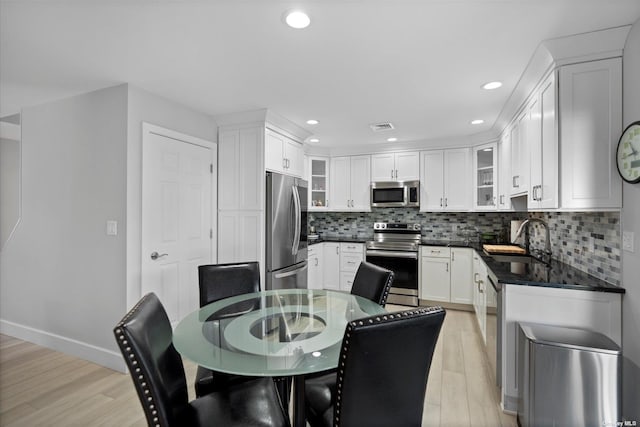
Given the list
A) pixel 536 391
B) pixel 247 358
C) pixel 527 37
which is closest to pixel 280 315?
pixel 247 358

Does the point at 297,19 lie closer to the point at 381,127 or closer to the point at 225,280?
the point at 225,280

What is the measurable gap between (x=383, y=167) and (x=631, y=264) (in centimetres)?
321

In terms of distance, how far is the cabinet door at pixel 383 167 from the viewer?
4551 millimetres

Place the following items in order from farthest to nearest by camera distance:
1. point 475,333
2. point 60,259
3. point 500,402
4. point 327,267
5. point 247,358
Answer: point 327,267, point 475,333, point 60,259, point 500,402, point 247,358

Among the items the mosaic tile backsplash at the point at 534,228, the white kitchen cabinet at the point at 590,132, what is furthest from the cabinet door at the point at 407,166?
the white kitchen cabinet at the point at 590,132

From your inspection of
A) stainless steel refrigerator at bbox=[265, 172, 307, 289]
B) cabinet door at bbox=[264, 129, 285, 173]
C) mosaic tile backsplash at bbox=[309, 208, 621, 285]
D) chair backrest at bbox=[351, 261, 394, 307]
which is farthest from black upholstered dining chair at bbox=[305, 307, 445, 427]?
cabinet door at bbox=[264, 129, 285, 173]

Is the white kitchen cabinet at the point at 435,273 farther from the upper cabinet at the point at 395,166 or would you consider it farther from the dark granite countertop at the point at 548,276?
the dark granite countertop at the point at 548,276

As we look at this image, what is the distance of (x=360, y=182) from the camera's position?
4.74 m

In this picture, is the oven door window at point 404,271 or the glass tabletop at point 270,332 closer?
the glass tabletop at point 270,332

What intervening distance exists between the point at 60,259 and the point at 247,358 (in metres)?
2.63

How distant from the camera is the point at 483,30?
170cm

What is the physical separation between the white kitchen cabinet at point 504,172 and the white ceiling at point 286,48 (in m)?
0.61

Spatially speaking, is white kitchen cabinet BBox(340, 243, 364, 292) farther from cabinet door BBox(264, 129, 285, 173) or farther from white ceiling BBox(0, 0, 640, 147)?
white ceiling BBox(0, 0, 640, 147)

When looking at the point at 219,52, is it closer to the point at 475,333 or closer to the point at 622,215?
the point at 622,215
